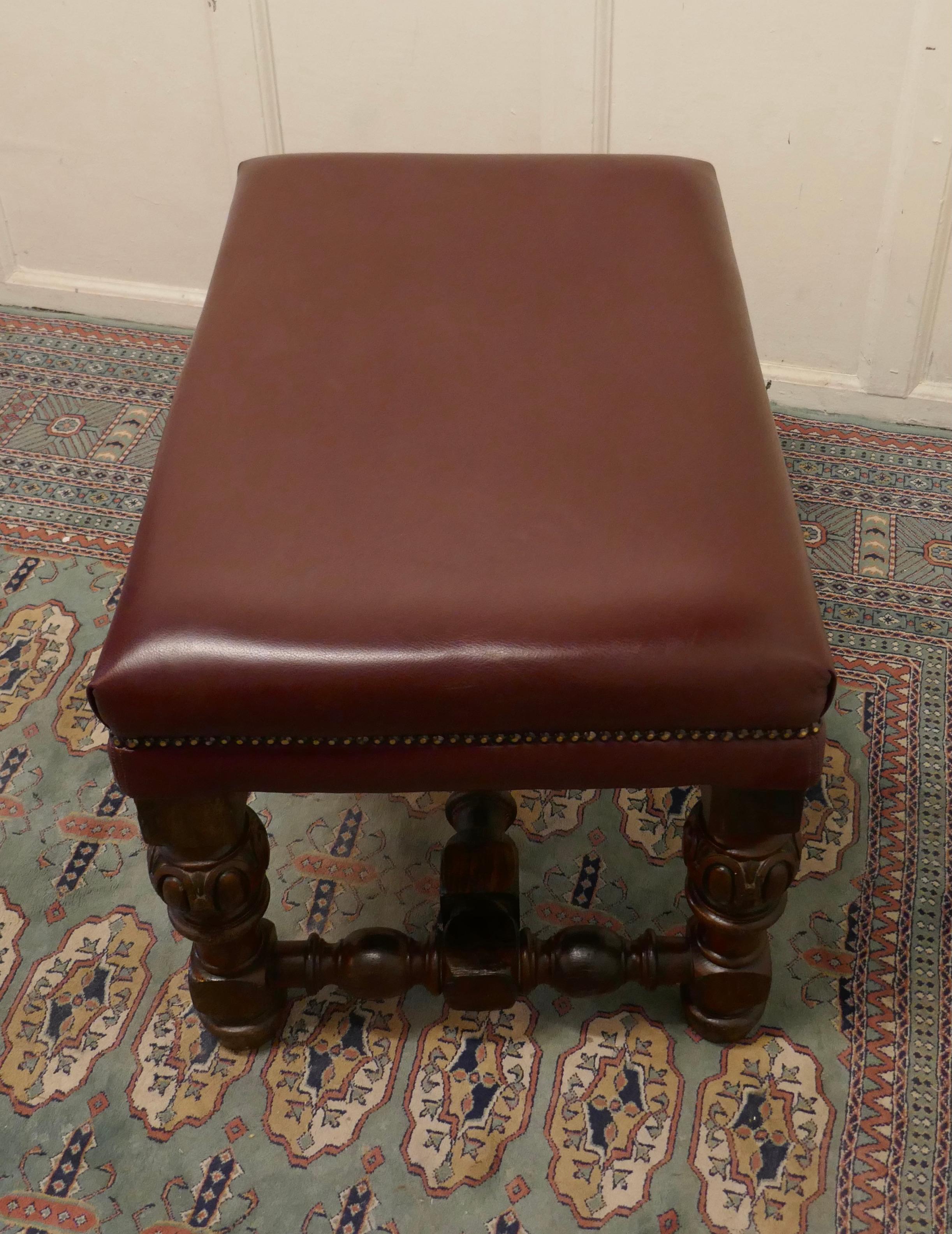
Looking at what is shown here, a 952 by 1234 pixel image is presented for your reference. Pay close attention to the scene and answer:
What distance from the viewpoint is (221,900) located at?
100 centimetres

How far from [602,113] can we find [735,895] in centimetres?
117

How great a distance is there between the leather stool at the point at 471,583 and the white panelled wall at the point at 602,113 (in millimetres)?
566

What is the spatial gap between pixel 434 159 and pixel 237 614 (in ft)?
2.04

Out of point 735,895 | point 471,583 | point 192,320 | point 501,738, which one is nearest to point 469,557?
point 471,583

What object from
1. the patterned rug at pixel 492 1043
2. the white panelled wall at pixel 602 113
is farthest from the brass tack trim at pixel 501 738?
the white panelled wall at pixel 602 113

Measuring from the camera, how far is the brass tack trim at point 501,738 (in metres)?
0.88

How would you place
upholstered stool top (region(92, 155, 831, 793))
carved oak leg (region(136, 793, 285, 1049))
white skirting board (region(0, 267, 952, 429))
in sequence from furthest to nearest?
white skirting board (region(0, 267, 952, 429)) → carved oak leg (region(136, 793, 285, 1049)) → upholstered stool top (region(92, 155, 831, 793))

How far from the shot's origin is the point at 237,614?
860 millimetres

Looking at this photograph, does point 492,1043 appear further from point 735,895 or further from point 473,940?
point 735,895

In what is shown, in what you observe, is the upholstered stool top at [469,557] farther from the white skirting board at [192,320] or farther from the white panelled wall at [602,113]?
the white skirting board at [192,320]

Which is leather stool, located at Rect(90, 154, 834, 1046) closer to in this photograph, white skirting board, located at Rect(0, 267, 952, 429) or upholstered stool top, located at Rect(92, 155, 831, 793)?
upholstered stool top, located at Rect(92, 155, 831, 793)

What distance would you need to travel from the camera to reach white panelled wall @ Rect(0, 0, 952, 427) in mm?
1623

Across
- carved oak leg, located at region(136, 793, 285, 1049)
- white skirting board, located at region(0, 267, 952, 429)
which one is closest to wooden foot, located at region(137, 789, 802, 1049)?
carved oak leg, located at region(136, 793, 285, 1049)

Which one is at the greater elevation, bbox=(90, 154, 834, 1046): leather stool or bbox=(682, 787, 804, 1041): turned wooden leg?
bbox=(90, 154, 834, 1046): leather stool
